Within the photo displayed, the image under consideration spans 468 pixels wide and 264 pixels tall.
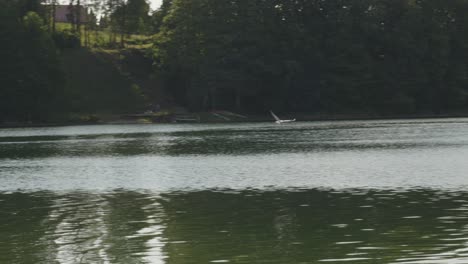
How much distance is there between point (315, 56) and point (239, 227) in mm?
113250

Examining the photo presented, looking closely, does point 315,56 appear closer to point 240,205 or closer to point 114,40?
point 114,40

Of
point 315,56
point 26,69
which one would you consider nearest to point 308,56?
point 315,56

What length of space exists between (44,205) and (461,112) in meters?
120

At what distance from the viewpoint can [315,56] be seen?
458 ft

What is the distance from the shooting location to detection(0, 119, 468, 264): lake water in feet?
79.0

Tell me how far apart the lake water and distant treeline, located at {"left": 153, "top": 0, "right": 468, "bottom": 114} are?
6928 cm

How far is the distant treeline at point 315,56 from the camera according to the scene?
13762 cm

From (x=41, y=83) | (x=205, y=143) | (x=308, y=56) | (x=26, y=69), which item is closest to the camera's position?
(x=205, y=143)

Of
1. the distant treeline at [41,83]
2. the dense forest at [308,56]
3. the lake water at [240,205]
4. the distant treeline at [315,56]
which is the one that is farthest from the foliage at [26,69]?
the lake water at [240,205]

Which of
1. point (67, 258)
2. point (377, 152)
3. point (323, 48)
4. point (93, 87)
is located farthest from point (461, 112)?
point (67, 258)

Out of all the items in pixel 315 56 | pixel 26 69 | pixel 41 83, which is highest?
pixel 315 56

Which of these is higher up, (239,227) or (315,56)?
(315,56)

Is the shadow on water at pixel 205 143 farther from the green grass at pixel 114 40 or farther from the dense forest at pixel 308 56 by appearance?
the green grass at pixel 114 40

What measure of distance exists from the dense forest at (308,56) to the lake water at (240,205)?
69.3 metres
